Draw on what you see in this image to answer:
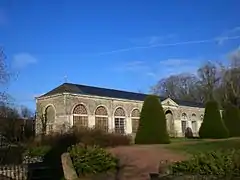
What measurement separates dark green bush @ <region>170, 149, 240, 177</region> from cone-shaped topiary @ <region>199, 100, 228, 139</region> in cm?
2749

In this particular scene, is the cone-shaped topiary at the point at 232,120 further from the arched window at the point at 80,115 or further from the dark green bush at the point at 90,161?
the dark green bush at the point at 90,161

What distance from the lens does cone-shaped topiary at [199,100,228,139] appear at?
39531 mm

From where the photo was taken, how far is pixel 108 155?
1725 centimetres

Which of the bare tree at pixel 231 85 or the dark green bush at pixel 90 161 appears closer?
the dark green bush at pixel 90 161

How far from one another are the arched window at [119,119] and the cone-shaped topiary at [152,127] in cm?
1750

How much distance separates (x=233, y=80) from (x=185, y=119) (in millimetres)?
15480

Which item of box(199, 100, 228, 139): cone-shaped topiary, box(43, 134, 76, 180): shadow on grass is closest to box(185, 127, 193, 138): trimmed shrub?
box(199, 100, 228, 139): cone-shaped topiary

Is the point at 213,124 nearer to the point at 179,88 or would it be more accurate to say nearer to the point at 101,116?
the point at 101,116

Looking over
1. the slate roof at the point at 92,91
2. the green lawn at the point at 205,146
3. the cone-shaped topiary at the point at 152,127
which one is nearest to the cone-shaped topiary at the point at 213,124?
the cone-shaped topiary at the point at 152,127

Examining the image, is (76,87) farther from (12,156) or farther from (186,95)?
(186,95)

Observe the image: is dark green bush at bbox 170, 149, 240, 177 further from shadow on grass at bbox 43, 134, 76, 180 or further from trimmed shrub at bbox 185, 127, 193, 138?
trimmed shrub at bbox 185, 127, 193, 138

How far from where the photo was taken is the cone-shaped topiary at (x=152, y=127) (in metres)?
33.1

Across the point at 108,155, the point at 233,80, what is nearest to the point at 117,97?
the point at 233,80

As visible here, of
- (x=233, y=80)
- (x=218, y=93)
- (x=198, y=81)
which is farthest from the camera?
(x=198, y=81)
